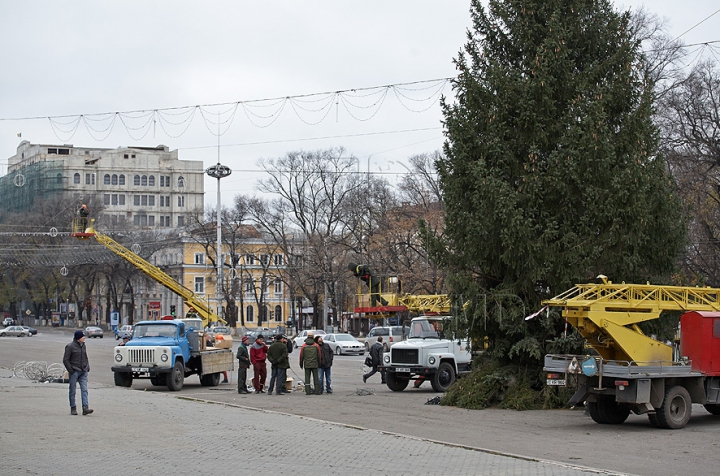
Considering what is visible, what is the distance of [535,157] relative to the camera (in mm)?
21453

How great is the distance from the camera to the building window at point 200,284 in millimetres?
118062

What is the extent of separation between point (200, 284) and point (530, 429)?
4070 inches

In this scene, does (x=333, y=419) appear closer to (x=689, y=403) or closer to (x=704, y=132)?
(x=689, y=403)

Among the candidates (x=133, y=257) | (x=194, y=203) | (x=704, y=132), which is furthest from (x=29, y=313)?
(x=704, y=132)

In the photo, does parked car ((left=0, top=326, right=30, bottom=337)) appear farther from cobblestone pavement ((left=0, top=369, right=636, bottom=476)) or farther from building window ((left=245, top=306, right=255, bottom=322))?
cobblestone pavement ((left=0, top=369, right=636, bottom=476))

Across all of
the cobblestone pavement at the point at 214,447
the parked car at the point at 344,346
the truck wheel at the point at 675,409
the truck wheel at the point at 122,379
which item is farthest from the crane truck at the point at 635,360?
the parked car at the point at 344,346

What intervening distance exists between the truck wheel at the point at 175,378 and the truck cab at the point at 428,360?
620 centimetres

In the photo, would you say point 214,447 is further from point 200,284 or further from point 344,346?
point 200,284

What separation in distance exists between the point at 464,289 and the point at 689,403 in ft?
20.5

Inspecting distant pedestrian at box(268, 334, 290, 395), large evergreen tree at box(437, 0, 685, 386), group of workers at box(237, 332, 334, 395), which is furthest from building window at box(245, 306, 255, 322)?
large evergreen tree at box(437, 0, 685, 386)

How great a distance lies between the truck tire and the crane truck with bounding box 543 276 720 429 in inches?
391

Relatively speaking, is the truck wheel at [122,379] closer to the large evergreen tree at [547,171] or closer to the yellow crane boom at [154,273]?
the large evergreen tree at [547,171]

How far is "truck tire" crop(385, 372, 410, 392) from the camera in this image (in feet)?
91.2

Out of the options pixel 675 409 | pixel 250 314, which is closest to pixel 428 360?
pixel 675 409
